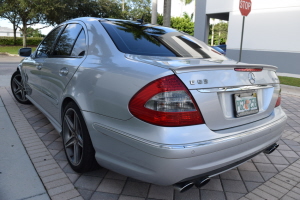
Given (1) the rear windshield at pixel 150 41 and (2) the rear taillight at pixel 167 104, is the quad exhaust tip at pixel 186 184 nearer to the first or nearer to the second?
(2) the rear taillight at pixel 167 104

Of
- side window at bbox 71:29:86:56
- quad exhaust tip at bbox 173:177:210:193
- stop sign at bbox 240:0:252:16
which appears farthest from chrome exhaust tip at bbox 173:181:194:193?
stop sign at bbox 240:0:252:16

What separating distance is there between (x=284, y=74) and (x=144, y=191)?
38.7 feet

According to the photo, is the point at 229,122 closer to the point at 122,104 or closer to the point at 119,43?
the point at 122,104

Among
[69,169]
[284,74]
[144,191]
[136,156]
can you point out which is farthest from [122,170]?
[284,74]

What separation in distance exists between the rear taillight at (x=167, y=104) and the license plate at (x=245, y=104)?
0.45 metres

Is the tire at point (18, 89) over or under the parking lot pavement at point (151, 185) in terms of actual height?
over

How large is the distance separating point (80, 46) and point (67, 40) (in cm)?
48

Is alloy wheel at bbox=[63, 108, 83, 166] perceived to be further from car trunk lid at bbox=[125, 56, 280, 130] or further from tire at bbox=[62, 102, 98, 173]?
car trunk lid at bbox=[125, 56, 280, 130]

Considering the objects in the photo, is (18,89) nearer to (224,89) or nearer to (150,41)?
(150,41)

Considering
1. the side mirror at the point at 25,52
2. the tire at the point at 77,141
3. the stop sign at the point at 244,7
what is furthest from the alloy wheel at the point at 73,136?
the stop sign at the point at 244,7

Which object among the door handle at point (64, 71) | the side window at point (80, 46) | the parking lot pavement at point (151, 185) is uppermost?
the side window at point (80, 46)

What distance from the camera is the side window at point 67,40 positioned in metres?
Result: 2.98

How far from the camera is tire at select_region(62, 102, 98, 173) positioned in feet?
7.83

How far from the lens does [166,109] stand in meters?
1.79
